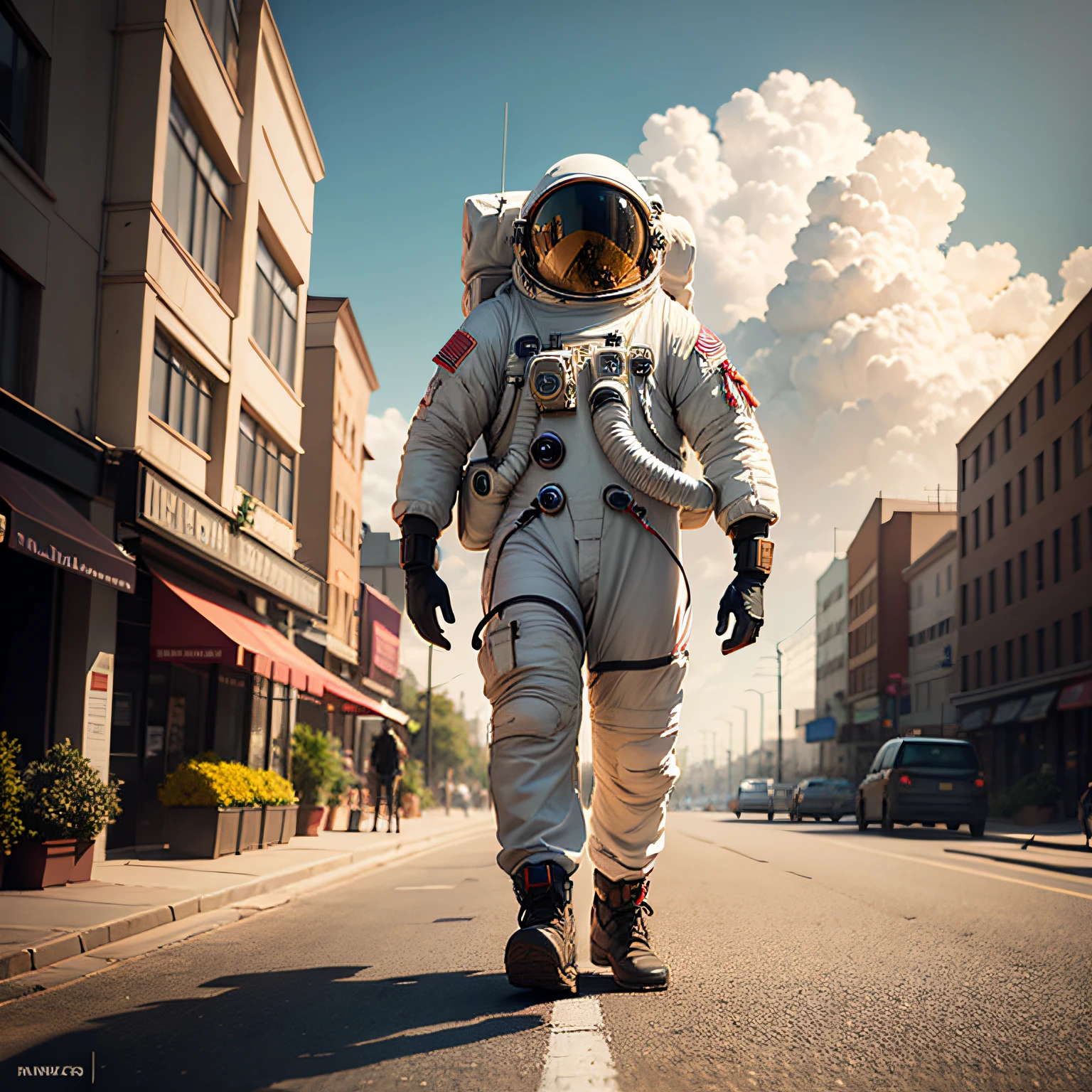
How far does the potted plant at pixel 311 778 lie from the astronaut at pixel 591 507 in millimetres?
14767

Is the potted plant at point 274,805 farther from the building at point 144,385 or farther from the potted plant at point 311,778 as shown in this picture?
the potted plant at point 311,778

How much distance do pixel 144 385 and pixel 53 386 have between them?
1.58m

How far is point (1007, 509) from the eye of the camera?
45750 mm

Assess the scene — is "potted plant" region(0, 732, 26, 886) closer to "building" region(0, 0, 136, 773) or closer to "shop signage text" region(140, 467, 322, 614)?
"building" region(0, 0, 136, 773)

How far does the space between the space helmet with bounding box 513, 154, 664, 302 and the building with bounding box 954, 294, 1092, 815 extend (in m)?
30.9

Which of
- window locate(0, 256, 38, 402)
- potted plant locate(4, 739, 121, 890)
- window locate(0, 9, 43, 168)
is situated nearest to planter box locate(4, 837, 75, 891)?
potted plant locate(4, 739, 121, 890)

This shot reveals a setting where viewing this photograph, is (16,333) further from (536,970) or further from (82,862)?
(536,970)

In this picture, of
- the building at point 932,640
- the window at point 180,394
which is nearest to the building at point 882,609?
the building at point 932,640

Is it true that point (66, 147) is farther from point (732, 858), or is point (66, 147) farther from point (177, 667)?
point (732, 858)

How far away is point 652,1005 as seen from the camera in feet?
13.3

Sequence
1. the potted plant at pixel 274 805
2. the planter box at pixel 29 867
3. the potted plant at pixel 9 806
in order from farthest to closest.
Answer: the potted plant at pixel 274 805 → the planter box at pixel 29 867 → the potted plant at pixel 9 806

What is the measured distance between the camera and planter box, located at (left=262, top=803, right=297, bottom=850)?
48.5 ft

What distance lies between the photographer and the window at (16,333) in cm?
1198

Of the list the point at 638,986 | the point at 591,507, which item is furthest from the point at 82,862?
the point at 591,507
